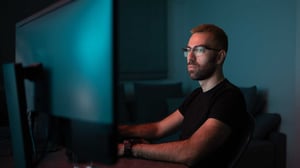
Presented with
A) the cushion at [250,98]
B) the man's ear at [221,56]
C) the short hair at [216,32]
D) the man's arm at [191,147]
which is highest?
the short hair at [216,32]

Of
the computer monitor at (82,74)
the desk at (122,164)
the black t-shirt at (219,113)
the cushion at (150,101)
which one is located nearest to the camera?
the computer monitor at (82,74)

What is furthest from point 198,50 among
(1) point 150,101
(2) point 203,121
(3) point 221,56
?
(1) point 150,101

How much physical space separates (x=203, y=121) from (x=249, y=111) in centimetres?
193

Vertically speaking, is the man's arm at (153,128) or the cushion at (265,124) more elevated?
the man's arm at (153,128)

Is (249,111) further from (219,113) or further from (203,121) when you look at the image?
(219,113)

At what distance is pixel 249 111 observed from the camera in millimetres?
3545

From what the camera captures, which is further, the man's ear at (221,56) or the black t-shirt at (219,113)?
the man's ear at (221,56)

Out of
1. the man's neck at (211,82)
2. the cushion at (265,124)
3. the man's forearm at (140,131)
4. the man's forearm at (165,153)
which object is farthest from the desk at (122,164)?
the cushion at (265,124)

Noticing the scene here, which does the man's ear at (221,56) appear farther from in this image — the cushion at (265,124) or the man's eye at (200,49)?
the cushion at (265,124)

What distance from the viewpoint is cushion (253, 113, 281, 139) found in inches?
131

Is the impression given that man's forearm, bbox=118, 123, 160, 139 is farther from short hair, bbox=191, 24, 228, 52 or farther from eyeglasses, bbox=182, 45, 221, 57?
short hair, bbox=191, 24, 228, 52

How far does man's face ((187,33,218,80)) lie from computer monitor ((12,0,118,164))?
0.93 meters

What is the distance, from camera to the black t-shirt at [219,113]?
5.06ft

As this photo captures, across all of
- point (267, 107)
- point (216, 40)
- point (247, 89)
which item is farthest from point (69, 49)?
point (267, 107)
